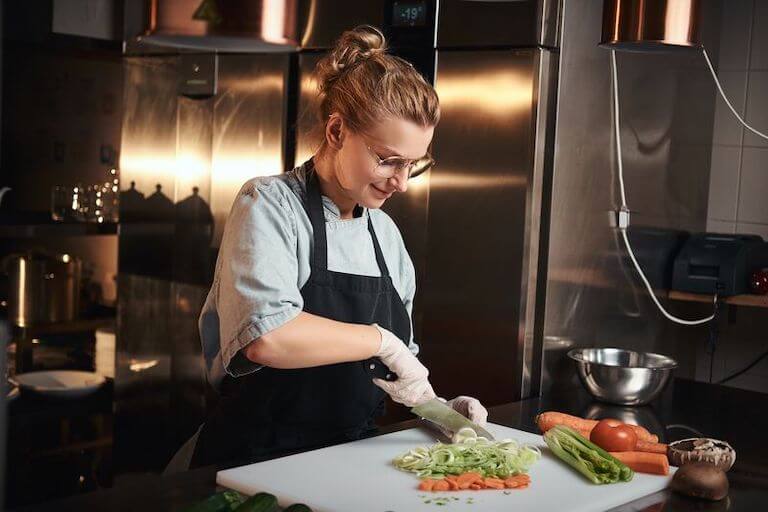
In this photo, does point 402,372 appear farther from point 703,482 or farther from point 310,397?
point 703,482

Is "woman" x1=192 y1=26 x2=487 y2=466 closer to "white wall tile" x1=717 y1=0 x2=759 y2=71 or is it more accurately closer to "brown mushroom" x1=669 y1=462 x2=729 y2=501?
"brown mushroom" x1=669 y1=462 x2=729 y2=501

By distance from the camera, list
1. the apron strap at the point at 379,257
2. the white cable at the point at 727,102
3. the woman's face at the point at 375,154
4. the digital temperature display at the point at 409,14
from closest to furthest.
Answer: the woman's face at the point at 375,154 → the apron strap at the point at 379,257 → the digital temperature display at the point at 409,14 → the white cable at the point at 727,102

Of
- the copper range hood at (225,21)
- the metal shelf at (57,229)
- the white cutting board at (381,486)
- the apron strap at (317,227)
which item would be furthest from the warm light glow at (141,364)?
the copper range hood at (225,21)

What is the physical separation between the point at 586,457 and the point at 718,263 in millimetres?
1253

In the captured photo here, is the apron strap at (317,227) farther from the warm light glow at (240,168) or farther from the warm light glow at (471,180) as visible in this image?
the warm light glow at (240,168)

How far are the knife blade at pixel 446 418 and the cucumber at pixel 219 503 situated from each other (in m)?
0.56

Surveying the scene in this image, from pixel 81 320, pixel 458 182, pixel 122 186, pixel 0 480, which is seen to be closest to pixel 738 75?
pixel 458 182

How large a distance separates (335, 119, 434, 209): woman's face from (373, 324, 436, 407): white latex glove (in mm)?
Answer: 248

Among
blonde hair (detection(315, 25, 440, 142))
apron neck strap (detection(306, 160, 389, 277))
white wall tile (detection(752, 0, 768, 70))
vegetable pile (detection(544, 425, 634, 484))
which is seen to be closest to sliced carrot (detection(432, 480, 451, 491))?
vegetable pile (detection(544, 425, 634, 484))

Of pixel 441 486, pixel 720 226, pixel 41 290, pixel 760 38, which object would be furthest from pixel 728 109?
pixel 41 290

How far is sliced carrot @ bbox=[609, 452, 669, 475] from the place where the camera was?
160cm

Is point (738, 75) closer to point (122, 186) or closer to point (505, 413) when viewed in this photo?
point (505, 413)

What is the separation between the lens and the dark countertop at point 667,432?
1356mm

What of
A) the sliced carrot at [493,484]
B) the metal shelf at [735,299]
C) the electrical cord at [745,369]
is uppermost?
the metal shelf at [735,299]
